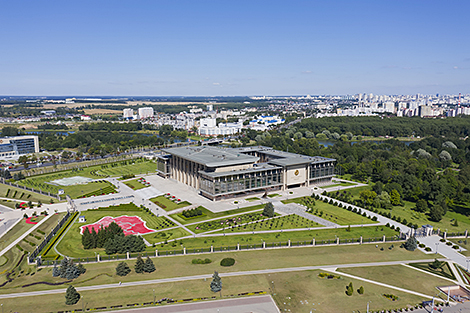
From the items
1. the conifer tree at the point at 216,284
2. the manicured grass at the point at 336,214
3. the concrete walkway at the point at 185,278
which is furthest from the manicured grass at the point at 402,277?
the manicured grass at the point at 336,214

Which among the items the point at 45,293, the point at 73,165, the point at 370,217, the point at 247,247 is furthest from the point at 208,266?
the point at 73,165

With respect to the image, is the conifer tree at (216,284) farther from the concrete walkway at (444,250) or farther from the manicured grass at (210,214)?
the concrete walkway at (444,250)

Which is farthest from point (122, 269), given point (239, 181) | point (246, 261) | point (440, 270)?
point (440, 270)

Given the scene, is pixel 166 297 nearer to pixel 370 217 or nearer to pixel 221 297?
pixel 221 297

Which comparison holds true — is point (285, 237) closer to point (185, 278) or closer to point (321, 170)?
point (185, 278)

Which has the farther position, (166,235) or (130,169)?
(130,169)
